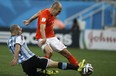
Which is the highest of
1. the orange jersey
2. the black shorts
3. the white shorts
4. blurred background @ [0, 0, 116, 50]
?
blurred background @ [0, 0, 116, 50]

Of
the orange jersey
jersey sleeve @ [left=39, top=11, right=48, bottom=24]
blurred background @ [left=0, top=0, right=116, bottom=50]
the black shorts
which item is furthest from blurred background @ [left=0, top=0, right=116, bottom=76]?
the black shorts

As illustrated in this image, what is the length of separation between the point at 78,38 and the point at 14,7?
7266 mm

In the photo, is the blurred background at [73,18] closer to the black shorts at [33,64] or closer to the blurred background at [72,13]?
the blurred background at [72,13]

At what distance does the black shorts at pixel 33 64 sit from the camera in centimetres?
1141

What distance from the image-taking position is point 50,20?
43.1 ft

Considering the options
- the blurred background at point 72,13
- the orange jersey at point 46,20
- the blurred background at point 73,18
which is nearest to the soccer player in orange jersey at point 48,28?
the orange jersey at point 46,20

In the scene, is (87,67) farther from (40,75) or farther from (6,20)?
(6,20)

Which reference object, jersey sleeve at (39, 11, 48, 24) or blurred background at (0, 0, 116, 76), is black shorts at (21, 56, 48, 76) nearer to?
jersey sleeve at (39, 11, 48, 24)

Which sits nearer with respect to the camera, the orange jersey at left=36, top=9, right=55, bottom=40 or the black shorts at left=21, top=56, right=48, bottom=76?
the black shorts at left=21, top=56, right=48, bottom=76

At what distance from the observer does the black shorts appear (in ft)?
37.4

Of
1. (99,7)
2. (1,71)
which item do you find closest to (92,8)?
(99,7)

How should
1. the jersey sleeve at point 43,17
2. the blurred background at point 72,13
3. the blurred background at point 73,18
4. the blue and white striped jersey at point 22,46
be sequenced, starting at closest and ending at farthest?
the blue and white striped jersey at point 22,46
the jersey sleeve at point 43,17
the blurred background at point 73,18
the blurred background at point 72,13

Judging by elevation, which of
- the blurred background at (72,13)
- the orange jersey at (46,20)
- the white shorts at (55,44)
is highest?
the blurred background at (72,13)

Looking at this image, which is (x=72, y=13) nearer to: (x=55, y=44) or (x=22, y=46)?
(x=55, y=44)
